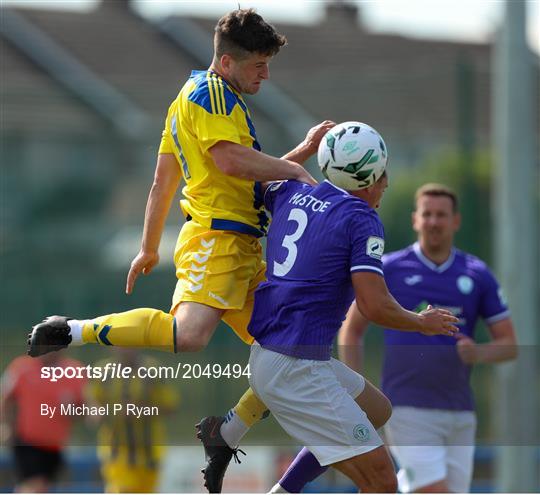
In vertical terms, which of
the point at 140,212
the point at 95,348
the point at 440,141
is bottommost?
the point at 95,348

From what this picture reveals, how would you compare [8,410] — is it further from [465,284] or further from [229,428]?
[229,428]

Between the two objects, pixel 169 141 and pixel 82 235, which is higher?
pixel 82 235

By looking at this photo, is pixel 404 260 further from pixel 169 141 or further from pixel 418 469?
pixel 169 141

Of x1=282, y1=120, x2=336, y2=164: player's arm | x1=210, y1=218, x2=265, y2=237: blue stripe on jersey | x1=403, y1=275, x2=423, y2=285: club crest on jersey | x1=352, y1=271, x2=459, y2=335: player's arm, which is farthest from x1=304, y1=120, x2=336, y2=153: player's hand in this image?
x1=403, y1=275, x2=423, y2=285: club crest on jersey

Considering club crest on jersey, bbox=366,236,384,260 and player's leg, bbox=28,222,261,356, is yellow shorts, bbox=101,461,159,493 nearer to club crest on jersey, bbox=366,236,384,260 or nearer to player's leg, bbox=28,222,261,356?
player's leg, bbox=28,222,261,356

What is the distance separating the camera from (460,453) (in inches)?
358

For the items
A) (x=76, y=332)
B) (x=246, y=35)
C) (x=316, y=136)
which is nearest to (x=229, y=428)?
(x=76, y=332)

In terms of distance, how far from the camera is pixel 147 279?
45.6 ft

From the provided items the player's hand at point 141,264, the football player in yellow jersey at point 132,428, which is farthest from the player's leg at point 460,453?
the player's hand at point 141,264

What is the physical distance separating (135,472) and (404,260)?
413 centimetres

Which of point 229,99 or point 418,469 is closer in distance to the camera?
point 229,99

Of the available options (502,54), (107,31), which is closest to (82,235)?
(502,54)

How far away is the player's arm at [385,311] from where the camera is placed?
6230 mm

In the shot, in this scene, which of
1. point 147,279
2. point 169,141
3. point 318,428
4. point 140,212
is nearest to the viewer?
point 318,428
